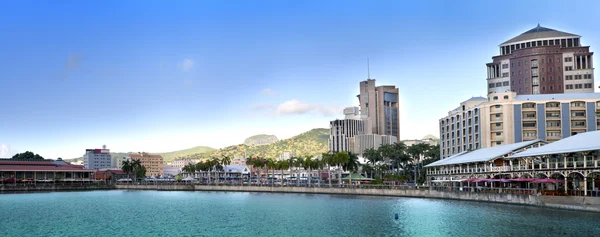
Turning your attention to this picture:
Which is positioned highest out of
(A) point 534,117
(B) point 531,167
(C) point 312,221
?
(A) point 534,117

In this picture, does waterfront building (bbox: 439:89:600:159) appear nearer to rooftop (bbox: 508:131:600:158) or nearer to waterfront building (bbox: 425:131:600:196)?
waterfront building (bbox: 425:131:600:196)

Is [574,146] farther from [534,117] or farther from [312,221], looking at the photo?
[534,117]

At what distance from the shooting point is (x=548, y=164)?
333 feet

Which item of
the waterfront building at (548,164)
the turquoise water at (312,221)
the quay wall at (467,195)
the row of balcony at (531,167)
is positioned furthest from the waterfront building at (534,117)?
the turquoise water at (312,221)

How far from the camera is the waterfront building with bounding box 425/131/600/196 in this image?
299 ft

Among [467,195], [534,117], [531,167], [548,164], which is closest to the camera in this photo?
[548,164]

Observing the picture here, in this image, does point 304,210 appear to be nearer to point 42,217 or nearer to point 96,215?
point 96,215

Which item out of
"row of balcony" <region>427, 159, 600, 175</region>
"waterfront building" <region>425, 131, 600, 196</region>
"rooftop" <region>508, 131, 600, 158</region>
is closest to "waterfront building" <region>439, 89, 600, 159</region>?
"row of balcony" <region>427, 159, 600, 175</region>

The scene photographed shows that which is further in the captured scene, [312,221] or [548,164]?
[548,164]

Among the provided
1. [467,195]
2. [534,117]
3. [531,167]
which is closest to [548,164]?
[531,167]

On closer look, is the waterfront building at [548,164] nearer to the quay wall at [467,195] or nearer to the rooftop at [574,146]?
the rooftop at [574,146]

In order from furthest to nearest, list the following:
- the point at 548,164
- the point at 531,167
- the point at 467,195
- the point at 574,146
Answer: the point at 467,195, the point at 531,167, the point at 548,164, the point at 574,146

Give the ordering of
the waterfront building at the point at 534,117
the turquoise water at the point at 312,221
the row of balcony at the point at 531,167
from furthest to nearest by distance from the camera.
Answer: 1. the waterfront building at the point at 534,117
2. the row of balcony at the point at 531,167
3. the turquoise water at the point at 312,221

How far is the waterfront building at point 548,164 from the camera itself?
9119 centimetres
